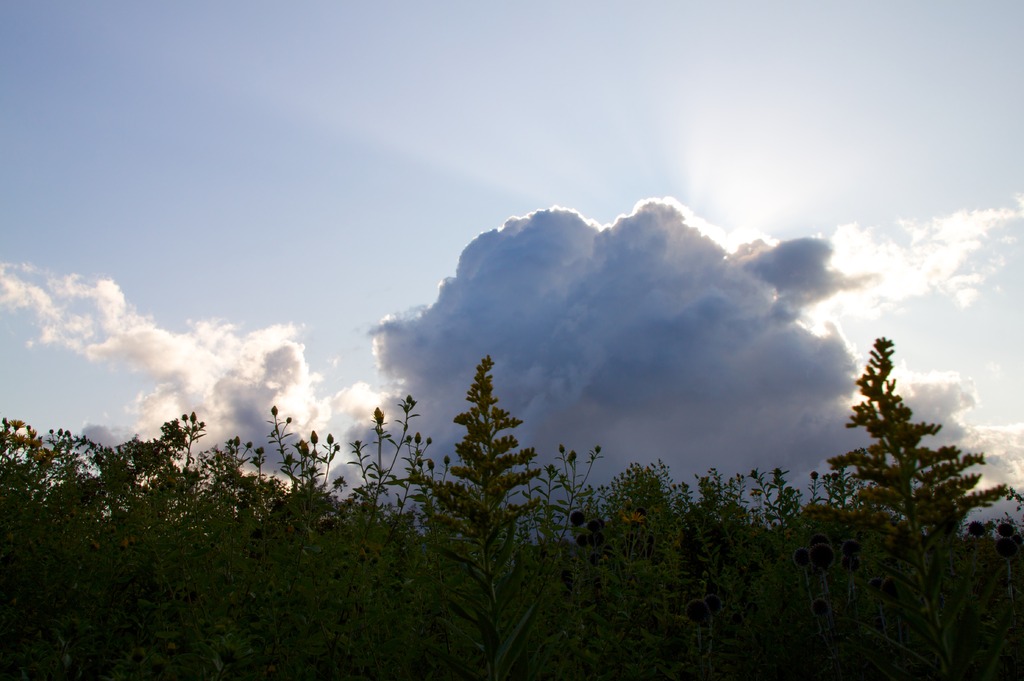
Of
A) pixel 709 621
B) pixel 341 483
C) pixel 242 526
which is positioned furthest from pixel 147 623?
pixel 709 621

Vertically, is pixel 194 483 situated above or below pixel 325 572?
above

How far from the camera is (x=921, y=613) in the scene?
256cm

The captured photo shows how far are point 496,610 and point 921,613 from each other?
1.71 meters

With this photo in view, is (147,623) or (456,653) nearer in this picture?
(456,653)

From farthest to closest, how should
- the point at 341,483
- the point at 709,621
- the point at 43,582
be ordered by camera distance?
the point at 341,483 → the point at 43,582 → the point at 709,621

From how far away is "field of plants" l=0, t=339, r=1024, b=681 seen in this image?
2693 mm

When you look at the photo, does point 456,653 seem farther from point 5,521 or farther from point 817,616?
point 5,521

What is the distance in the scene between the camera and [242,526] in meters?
6.43

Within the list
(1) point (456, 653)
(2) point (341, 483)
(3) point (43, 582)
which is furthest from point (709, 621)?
(3) point (43, 582)

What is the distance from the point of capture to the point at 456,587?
4.33 metres

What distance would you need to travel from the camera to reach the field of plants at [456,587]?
2693mm

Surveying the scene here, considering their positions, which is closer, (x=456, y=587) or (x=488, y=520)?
(x=488, y=520)

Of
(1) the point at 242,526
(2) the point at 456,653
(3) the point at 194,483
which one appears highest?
(3) the point at 194,483

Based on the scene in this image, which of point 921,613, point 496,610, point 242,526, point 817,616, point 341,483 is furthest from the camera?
point 341,483
